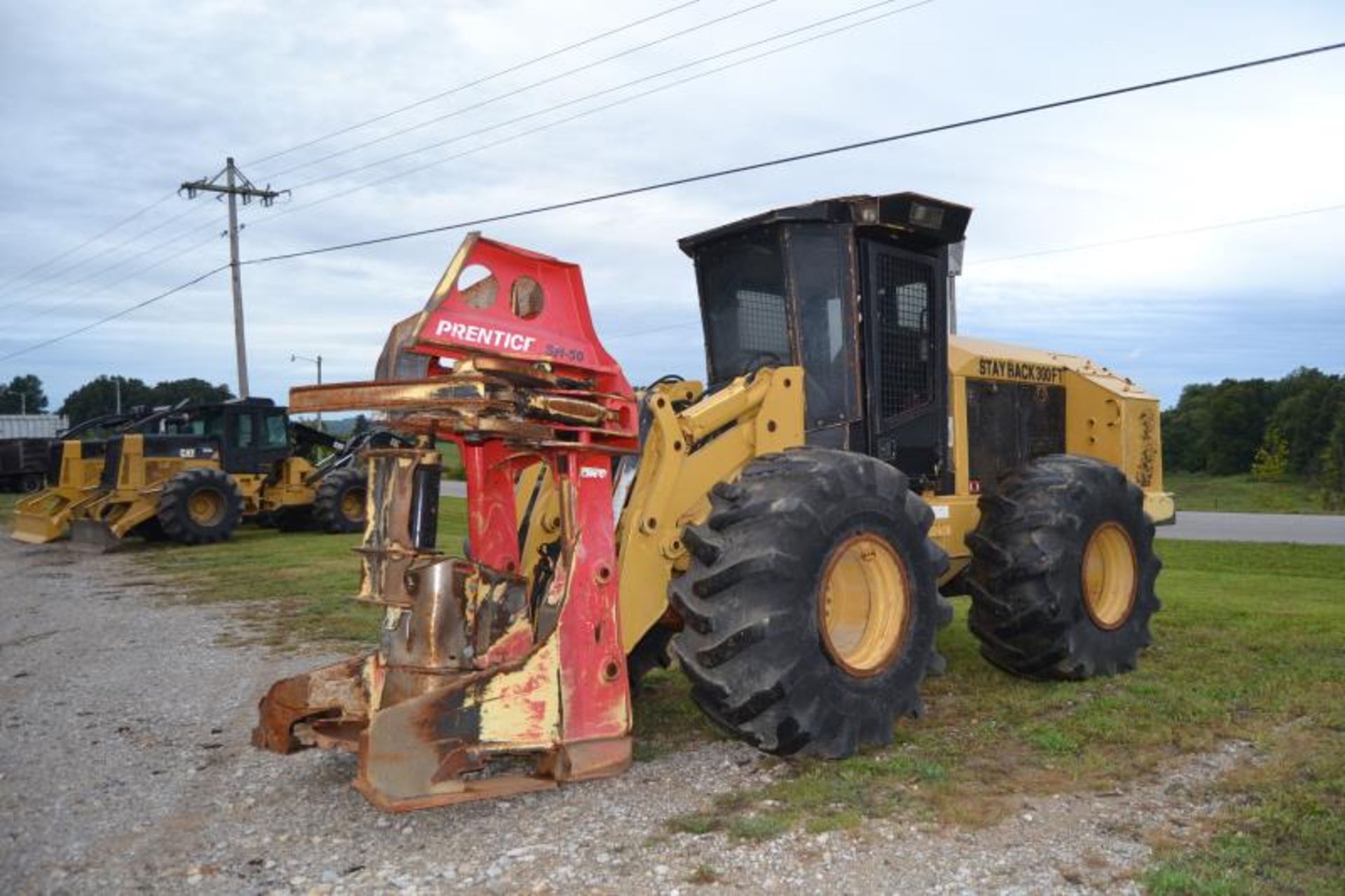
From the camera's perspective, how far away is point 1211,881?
3.84 metres

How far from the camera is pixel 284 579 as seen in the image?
14.0 metres

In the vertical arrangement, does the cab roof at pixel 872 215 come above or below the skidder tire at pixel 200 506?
above

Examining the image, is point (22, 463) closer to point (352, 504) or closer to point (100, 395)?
point (352, 504)

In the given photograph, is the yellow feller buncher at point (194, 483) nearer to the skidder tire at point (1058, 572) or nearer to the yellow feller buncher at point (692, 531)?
the yellow feller buncher at point (692, 531)

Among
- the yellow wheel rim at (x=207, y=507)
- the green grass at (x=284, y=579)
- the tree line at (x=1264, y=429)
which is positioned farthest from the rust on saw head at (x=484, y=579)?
the tree line at (x=1264, y=429)

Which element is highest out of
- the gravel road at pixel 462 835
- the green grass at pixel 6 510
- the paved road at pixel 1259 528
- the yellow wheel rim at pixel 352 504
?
the yellow wheel rim at pixel 352 504

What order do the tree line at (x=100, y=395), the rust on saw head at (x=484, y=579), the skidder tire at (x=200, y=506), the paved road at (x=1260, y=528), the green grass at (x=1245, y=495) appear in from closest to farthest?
the rust on saw head at (x=484, y=579)
the skidder tire at (x=200, y=506)
the paved road at (x=1260, y=528)
the green grass at (x=1245, y=495)
the tree line at (x=100, y=395)

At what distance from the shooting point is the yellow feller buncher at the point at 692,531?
4.80 m

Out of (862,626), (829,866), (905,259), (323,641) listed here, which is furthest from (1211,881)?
(323,641)

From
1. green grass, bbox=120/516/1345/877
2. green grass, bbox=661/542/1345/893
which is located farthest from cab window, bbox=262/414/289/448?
green grass, bbox=661/542/1345/893

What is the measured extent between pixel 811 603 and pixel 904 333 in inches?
91.9

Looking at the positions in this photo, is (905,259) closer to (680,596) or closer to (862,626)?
(862,626)

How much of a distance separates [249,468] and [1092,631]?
58.3 feet

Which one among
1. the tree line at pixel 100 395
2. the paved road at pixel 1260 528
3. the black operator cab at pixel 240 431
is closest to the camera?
the paved road at pixel 1260 528
